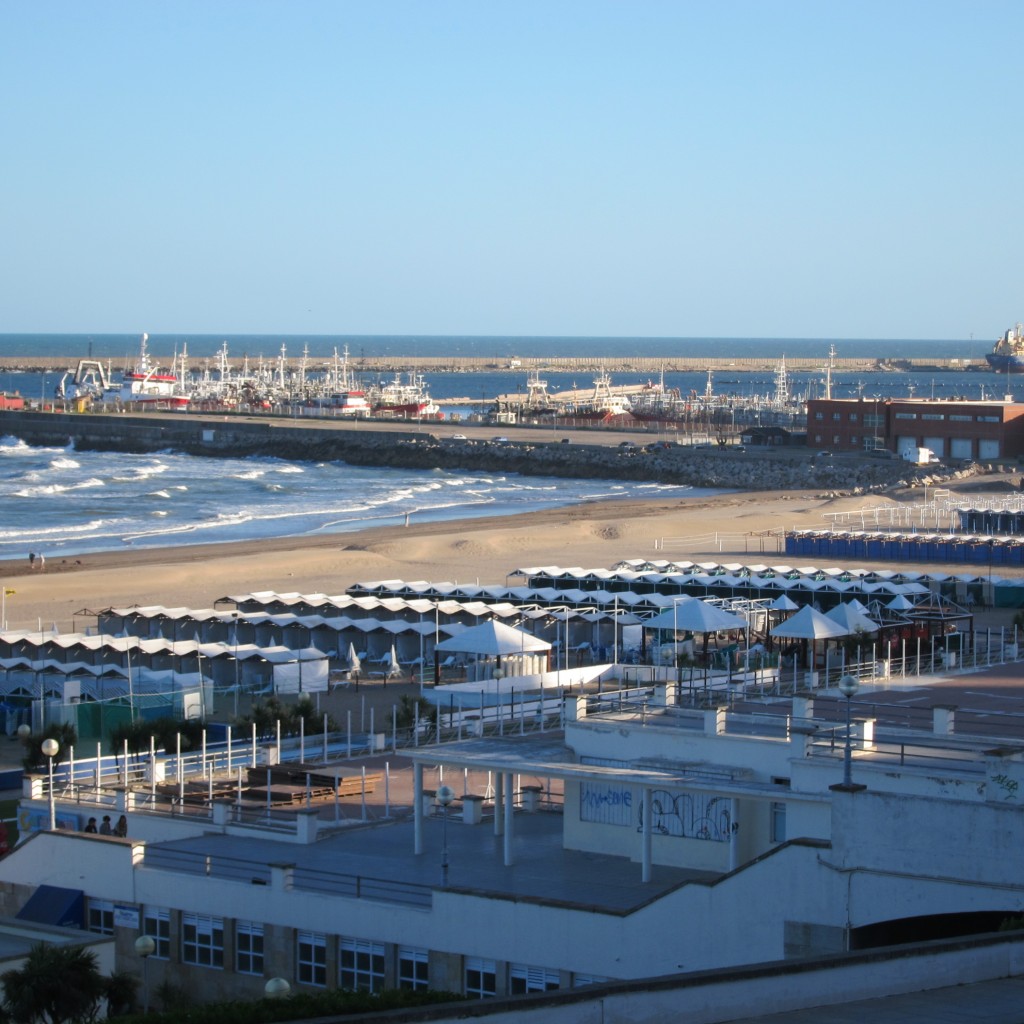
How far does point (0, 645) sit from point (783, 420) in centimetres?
8469

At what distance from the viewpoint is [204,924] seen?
13.9 metres

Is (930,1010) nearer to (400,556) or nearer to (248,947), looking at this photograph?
(248,947)

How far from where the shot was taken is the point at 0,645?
28562 mm

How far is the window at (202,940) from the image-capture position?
13820 millimetres

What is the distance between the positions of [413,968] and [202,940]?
203cm

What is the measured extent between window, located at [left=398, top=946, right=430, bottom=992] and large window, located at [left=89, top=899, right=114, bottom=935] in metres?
2.94

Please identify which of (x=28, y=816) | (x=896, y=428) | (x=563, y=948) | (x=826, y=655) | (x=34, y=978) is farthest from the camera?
(x=896, y=428)

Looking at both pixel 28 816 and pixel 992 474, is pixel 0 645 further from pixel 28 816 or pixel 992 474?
pixel 992 474

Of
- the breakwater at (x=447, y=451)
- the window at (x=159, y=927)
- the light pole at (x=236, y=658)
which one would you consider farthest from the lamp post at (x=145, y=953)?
the breakwater at (x=447, y=451)

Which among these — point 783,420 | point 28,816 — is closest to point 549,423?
point 783,420

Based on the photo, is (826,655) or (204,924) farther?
(826,655)

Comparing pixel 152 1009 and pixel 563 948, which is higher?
pixel 563 948

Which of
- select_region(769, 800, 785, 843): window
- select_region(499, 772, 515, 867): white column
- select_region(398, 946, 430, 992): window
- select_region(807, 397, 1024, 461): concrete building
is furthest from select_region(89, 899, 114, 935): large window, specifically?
select_region(807, 397, 1024, 461): concrete building

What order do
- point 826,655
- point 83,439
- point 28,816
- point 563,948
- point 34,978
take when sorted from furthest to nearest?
point 83,439 < point 826,655 < point 28,816 < point 563,948 < point 34,978
